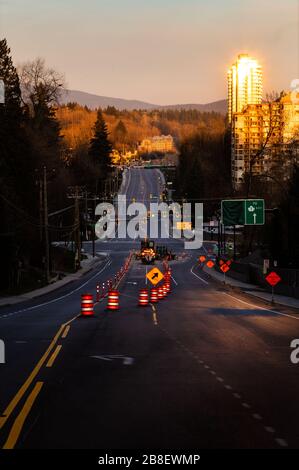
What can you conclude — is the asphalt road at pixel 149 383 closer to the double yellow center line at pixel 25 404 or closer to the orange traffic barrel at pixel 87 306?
the double yellow center line at pixel 25 404

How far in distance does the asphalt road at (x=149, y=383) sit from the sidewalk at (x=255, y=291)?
40.6 ft

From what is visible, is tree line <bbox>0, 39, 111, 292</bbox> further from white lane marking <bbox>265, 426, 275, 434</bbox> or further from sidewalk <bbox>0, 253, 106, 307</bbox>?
white lane marking <bbox>265, 426, 275, 434</bbox>

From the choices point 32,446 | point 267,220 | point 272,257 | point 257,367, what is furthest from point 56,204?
point 32,446

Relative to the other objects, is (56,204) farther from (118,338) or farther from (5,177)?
(118,338)

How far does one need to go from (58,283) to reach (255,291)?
18.6 metres

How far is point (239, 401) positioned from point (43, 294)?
42.4 m

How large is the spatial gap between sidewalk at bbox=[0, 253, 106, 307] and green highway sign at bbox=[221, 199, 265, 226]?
14.7 meters

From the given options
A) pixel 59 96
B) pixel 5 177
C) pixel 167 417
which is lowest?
pixel 167 417

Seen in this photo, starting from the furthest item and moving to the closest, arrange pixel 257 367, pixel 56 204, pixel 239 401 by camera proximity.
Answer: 1. pixel 56 204
2. pixel 257 367
3. pixel 239 401

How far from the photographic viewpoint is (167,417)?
10758 millimetres

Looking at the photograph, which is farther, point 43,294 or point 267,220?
point 267,220

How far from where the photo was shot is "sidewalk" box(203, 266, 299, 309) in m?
43.6

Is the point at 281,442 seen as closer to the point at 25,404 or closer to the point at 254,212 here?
the point at 25,404

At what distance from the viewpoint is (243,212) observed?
187ft
